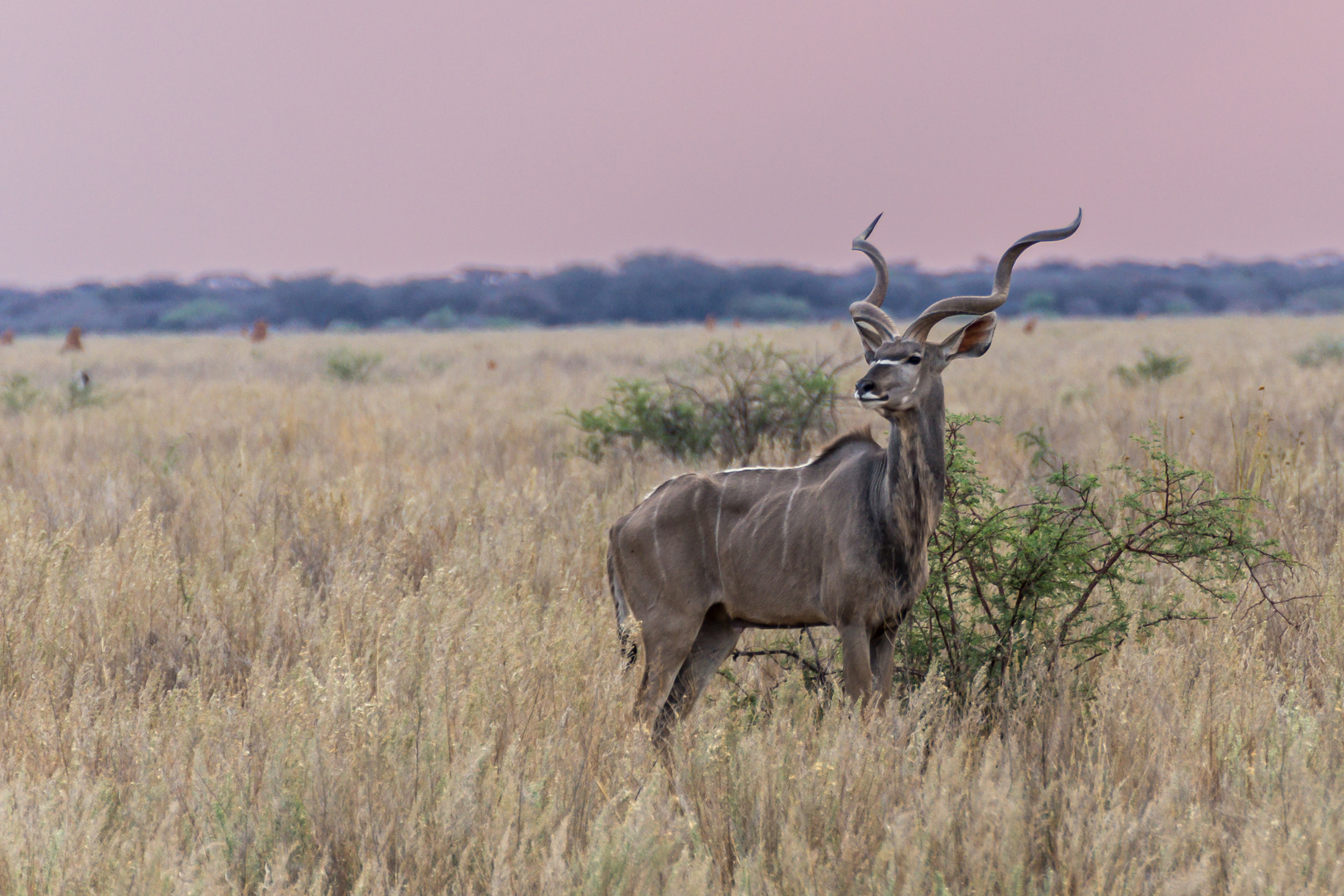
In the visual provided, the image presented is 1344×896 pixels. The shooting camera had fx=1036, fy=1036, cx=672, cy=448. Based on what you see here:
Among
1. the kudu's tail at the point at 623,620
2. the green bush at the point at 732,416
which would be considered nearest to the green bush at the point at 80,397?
the green bush at the point at 732,416

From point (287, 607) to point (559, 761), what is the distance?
236 centimetres

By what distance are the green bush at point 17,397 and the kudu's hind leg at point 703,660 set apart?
15.1 metres

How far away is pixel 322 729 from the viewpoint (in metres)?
3.72

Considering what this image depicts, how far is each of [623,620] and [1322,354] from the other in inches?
899

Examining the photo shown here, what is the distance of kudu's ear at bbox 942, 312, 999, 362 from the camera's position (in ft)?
13.6

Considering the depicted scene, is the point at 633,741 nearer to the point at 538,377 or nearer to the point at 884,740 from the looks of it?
the point at 884,740

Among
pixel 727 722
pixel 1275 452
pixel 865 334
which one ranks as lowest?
pixel 727 722

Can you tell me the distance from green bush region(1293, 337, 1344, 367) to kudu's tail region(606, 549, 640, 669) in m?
21.0

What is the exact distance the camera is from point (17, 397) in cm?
1692

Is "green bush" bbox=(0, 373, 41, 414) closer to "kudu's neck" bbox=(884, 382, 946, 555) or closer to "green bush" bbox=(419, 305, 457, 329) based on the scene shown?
"kudu's neck" bbox=(884, 382, 946, 555)

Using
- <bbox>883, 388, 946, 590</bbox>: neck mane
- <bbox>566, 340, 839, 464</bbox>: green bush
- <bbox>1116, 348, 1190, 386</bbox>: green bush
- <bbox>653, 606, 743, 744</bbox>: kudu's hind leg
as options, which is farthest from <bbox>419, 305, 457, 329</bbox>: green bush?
<bbox>883, 388, 946, 590</bbox>: neck mane

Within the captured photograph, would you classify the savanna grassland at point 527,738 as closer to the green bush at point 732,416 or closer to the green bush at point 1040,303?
the green bush at point 732,416

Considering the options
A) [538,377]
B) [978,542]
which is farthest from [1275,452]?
[538,377]

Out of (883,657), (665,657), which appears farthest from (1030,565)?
(665,657)
